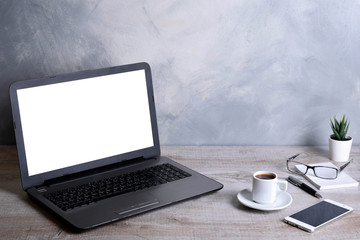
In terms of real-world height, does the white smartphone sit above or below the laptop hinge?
below

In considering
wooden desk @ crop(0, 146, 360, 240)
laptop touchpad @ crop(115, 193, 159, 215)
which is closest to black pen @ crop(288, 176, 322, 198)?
wooden desk @ crop(0, 146, 360, 240)

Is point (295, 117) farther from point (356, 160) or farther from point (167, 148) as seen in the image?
point (167, 148)

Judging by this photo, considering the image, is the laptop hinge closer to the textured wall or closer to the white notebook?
the textured wall

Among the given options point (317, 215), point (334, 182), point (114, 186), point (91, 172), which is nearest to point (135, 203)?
point (114, 186)

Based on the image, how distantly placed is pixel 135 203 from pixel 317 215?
0.45 m

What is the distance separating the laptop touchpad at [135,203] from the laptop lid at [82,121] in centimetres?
23

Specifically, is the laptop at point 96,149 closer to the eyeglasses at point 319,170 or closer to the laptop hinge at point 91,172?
the laptop hinge at point 91,172

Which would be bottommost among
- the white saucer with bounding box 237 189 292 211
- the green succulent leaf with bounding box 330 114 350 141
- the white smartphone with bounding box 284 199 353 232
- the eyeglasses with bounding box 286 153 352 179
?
the white smartphone with bounding box 284 199 353 232

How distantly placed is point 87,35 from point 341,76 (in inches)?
33.6

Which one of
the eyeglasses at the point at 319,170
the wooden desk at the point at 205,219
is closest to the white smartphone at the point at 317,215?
the wooden desk at the point at 205,219

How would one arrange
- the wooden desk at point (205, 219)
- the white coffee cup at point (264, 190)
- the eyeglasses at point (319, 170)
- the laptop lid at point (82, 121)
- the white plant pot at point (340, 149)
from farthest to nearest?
the white plant pot at point (340, 149)
the eyeglasses at point (319, 170)
the laptop lid at point (82, 121)
the white coffee cup at point (264, 190)
the wooden desk at point (205, 219)

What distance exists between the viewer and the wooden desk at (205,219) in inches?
A: 45.3

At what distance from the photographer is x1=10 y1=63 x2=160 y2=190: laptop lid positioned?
1362mm

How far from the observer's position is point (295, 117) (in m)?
1.74
